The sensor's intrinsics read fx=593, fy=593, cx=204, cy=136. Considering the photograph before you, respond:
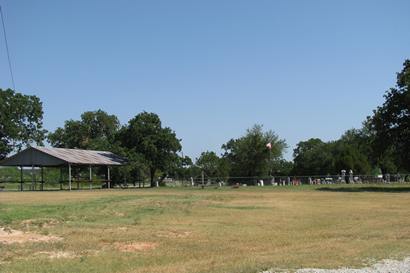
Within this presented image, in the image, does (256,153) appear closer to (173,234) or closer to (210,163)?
(210,163)

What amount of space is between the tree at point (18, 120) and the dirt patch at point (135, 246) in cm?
6492

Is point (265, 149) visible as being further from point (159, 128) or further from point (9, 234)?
point (9, 234)

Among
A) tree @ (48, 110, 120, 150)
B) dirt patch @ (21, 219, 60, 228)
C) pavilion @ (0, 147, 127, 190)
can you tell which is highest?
tree @ (48, 110, 120, 150)

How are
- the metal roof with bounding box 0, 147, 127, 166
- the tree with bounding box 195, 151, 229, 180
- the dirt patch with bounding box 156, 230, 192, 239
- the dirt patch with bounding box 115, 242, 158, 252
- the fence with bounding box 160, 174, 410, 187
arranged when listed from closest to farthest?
the dirt patch with bounding box 115, 242, 158, 252 < the dirt patch with bounding box 156, 230, 192, 239 < the metal roof with bounding box 0, 147, 127, 166 < the fence with bounding box 160, 174, 410, 187 < the tree with bounding box 195, 151, 229, 180

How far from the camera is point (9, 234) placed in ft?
58.0

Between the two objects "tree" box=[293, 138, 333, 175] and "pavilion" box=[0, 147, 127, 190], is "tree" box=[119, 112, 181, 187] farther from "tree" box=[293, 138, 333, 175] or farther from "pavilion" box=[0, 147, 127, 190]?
"tree" box=[293, 138, 333, 175]

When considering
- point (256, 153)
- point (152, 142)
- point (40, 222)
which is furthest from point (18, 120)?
point (40, 222)

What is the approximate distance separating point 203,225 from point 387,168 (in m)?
100

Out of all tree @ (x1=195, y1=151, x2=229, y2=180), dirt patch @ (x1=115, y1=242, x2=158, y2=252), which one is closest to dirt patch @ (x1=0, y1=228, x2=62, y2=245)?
dirt patch @ (x1=115, y1=242, x2=158, y2=252)

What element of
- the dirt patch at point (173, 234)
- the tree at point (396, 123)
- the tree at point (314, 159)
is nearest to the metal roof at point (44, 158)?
the tree at point (396, 123)

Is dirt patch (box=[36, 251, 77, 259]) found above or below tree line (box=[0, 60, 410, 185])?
below

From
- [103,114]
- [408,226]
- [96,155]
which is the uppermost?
[103,114]

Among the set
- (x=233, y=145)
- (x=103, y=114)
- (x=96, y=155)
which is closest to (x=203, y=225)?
(x=96, y=155)

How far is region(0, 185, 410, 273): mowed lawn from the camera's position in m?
13.1
